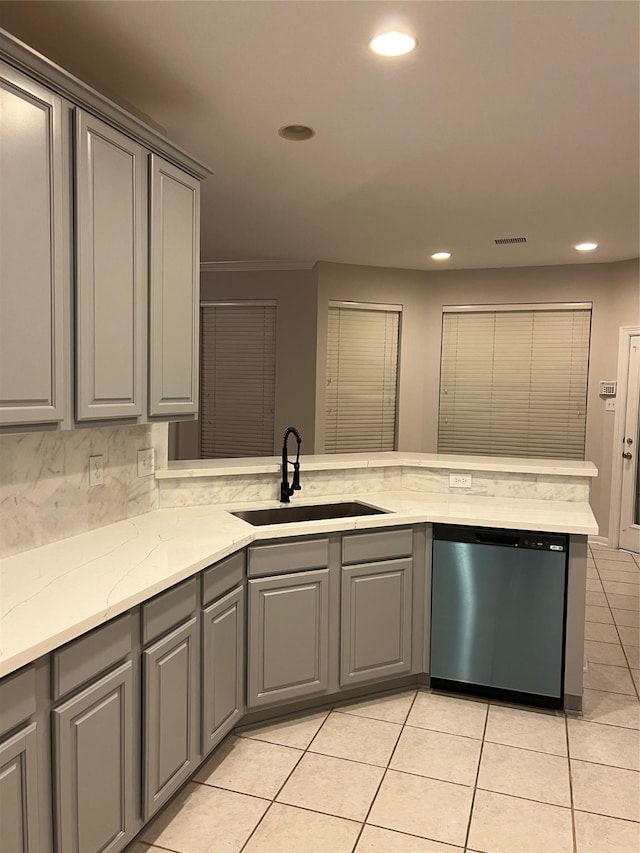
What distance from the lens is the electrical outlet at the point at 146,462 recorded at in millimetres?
2936

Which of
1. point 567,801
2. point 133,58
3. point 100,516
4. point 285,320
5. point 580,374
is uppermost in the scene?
point 133,58

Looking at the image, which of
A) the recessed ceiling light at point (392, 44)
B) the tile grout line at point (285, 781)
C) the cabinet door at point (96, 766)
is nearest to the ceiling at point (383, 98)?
the recessed ceiling light at point (392, 44)

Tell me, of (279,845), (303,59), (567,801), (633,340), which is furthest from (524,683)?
(633,340)

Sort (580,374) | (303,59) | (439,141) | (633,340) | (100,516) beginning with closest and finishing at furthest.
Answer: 1. (303,59)
2. (100,516)
3. (439,141)
4. (633,340)
5. (580,374)

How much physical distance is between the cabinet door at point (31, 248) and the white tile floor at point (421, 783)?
5.00ft

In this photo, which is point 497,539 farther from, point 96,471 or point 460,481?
point 96,471

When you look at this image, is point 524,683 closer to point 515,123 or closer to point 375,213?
Result: point 515,123

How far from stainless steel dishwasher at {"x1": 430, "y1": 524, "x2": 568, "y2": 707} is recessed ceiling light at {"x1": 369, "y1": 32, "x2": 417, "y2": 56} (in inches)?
80.5

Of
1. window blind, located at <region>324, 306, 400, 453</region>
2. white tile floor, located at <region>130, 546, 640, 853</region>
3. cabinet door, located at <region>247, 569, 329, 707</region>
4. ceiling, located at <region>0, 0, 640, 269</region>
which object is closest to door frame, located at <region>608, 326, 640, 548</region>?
ceiling, located at <region>0, 0, 640, 269</region>

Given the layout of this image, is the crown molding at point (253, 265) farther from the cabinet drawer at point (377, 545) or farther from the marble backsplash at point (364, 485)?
the cabinet drawer at point (377, 545)

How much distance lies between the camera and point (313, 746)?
8.94ft

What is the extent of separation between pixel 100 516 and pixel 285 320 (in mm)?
4266

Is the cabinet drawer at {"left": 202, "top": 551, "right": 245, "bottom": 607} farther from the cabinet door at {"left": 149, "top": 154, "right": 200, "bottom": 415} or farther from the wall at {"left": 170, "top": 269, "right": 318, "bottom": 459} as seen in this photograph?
the wall at {"left": 170, "top": 269, "right": 318, "bottom": 459}

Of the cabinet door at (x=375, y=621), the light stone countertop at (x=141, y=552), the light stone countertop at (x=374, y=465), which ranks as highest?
the light stone countertop at (x=374, y=465)
